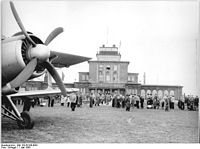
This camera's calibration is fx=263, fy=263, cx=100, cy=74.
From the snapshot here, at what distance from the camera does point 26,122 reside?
9.48 m

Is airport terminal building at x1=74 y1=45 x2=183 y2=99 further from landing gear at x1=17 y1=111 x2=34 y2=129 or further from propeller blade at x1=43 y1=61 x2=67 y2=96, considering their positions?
propeller blade at x1=43 y1=61 x2=67 y2=96

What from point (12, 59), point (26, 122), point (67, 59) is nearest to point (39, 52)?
point (12, 59)

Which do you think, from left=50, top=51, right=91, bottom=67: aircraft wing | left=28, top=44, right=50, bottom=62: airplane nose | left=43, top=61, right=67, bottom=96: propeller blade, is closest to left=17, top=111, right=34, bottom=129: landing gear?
Result: left=43, top=61, right=67, bottom=96: propeller blade

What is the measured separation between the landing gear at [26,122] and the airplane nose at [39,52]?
92.4 inches

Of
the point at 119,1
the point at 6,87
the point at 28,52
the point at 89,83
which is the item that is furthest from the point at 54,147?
the point at 89,83

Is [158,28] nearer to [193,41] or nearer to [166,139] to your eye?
[193,41]

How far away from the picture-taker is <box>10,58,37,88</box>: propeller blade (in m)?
8.10

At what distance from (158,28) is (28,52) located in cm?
512

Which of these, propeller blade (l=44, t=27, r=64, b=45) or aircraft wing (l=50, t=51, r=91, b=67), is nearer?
propeller blade (l=44, t=27, r=64, b=45)

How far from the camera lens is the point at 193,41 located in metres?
9.42

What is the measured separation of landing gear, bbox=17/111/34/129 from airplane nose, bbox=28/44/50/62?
235cm

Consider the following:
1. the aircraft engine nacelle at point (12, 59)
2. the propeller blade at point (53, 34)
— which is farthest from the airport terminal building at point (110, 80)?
the aircraft engine nacelle at point (12, 59)

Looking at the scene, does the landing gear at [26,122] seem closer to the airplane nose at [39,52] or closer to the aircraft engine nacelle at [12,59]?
the aircraft engine nacelle at [12,59]

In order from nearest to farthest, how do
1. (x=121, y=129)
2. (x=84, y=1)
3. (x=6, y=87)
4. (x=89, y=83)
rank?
(x=6, y=87)
(x=84, y=1)
(x=121, y=129)
(x=89, y=83)
